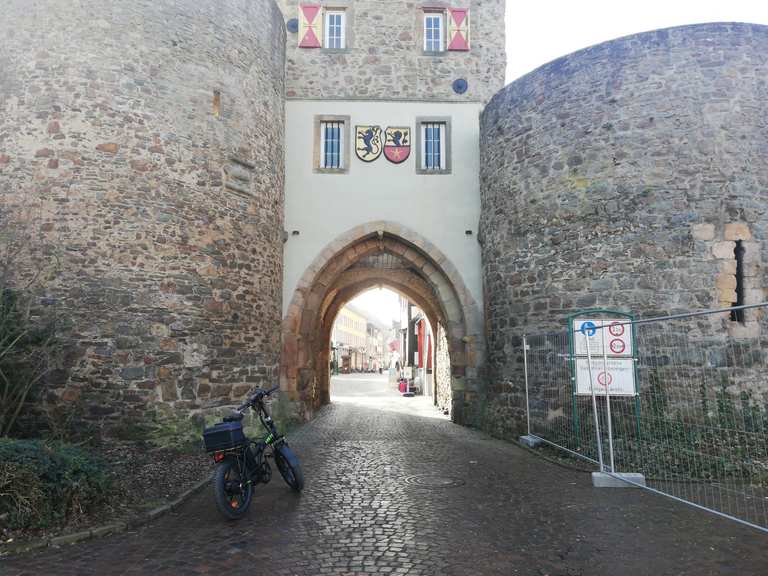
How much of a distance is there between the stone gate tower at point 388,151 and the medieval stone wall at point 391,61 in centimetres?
2

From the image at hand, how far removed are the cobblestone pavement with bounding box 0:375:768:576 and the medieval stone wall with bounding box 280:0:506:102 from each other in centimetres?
881

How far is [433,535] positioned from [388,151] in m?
9.65

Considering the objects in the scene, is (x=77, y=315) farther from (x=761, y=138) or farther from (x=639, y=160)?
(x=761, y=138)

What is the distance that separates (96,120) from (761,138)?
30.9 ft

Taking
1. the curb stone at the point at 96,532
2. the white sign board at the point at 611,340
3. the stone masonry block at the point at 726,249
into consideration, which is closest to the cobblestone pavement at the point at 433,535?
the curb stone at the point at 96,532

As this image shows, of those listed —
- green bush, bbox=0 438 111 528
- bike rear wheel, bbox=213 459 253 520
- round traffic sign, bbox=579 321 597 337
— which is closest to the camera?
green bush, bbox=0 438 111 528

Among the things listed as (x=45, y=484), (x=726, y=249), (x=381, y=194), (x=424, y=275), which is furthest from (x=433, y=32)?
(x=45, y=484)

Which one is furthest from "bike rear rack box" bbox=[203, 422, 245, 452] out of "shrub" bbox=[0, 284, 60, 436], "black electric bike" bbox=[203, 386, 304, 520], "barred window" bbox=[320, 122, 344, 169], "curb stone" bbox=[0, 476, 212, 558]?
"barred window" bbox=[320, 122, 344, 169]

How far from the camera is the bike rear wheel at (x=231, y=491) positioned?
480cm

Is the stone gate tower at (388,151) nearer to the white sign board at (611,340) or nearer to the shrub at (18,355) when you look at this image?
the white sign board at (611,340)

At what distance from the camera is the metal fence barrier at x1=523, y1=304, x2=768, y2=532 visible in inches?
261

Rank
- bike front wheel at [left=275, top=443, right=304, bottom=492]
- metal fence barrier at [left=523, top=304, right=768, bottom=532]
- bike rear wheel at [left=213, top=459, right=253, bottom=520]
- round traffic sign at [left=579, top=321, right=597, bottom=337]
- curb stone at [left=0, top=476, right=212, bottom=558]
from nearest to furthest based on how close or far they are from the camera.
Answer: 1. curb stone at [left=0, top=476, right=212, bottom=558]
2. bike rear wheel at [left=213, top=459, right=253, bottom=520]
3. bike front wheel at [left=275, top=443, right=304, bottom=492]
4. metal fence barrier at [left=523, top=304, right=768, bottom=532]
5. round traffic sign at [left=579, top=321, right=597, bottom=337]

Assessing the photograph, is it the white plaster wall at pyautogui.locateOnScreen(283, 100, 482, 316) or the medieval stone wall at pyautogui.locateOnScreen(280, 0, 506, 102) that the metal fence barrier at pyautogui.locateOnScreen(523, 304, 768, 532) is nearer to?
the white plaster wall at pyautogui.locateOnScreen(283, 100, 482, 316)

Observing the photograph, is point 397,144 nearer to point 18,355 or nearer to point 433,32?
point 433,32
